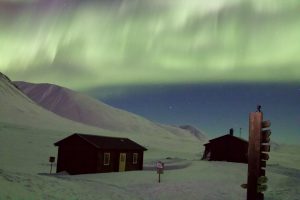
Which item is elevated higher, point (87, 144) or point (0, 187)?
point (87, 144)

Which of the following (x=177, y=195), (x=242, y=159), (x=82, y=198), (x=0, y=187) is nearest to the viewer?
(x=0, y=187)

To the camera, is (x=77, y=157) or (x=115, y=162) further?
(x=115, y=162)

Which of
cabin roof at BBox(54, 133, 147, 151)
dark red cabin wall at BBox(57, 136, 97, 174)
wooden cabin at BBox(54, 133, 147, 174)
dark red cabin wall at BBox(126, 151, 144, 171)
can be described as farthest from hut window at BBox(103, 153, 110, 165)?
dark red cabin wall at BBox(126, 151, 144, 171)

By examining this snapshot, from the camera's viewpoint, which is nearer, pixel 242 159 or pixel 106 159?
pixel 106 159

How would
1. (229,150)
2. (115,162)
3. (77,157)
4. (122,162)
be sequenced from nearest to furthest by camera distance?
(77,157) → (115,162) → (122,162) → (229,150)

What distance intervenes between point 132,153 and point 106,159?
206 inches

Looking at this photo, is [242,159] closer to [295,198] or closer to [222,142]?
[222,142]

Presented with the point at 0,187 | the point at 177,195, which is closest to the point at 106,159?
the point at 177,195

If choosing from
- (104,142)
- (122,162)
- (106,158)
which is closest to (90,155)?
(106,158)

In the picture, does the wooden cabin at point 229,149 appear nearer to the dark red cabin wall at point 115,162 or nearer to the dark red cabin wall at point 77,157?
the dark red cabin wall at point 115,162

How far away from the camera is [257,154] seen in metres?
7.39

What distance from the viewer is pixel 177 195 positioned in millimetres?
23109

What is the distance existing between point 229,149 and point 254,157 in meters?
54.5

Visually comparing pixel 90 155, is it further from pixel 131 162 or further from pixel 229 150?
pixel 229 150
